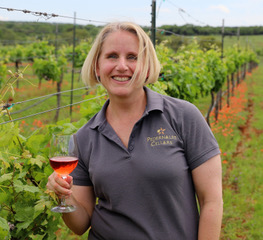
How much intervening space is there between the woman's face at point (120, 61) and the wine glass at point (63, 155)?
1.25ft

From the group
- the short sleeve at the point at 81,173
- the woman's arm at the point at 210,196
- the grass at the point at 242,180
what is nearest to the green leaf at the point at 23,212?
the short sleeve at the point at 81,173

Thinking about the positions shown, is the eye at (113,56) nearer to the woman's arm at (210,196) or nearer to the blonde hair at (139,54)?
the blonde hair at (139,54)

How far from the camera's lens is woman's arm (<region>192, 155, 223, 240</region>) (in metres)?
1.86

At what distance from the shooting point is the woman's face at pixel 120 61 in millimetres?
1897

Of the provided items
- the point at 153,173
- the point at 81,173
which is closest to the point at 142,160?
the point at 153,173

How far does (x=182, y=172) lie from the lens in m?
1.84

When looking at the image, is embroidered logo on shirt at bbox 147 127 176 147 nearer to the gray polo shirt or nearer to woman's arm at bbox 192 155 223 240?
the gray polo shirt

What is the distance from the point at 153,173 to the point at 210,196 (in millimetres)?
351

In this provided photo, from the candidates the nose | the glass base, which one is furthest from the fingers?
the nose

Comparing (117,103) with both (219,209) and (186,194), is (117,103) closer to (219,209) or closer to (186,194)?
(186,194)

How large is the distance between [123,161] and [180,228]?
0.46m

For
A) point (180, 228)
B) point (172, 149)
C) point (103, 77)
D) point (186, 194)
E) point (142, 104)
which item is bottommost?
point (180, 228)

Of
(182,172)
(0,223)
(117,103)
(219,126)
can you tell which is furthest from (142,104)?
(219,126)

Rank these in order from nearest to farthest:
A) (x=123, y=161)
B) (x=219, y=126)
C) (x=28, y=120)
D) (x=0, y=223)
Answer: (x=0, y=223) → (x=123, y=161) → (x=219, y=126) → (x=28, y=120)
